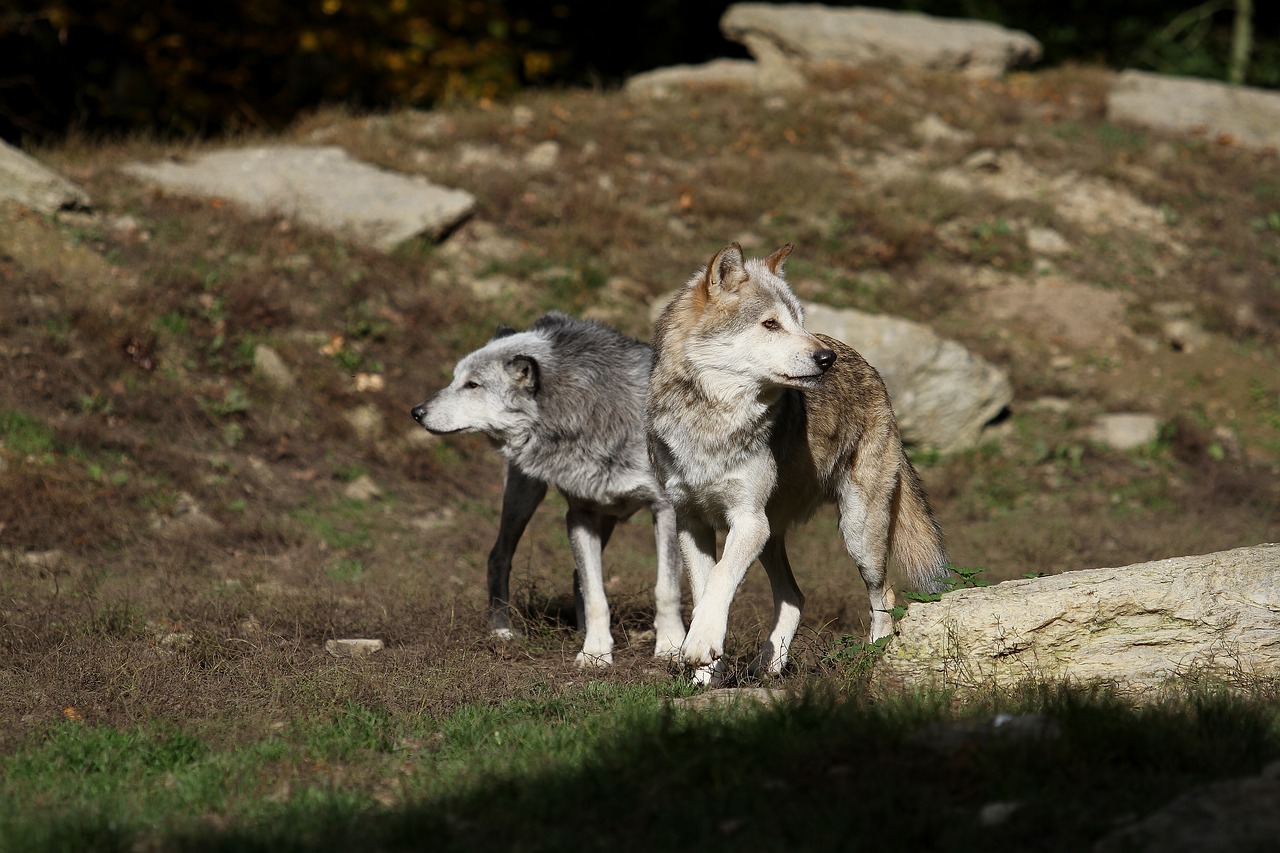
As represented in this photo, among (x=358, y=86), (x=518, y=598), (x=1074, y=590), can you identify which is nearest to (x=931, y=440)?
(x=518, y=598)

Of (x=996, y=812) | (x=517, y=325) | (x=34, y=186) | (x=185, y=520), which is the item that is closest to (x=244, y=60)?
(x=34, y=186)

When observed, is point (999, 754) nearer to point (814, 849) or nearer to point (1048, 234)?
point (814, 849)

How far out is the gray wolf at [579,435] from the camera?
23.7 feet

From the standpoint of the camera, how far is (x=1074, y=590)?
5680 mm

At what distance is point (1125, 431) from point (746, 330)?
28.8 feet

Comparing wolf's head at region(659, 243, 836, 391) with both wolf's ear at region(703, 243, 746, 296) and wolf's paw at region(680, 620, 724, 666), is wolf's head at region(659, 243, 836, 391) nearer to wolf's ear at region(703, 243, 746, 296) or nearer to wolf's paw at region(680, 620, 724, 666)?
wolf's ear at region(703, 243, 746, 296)

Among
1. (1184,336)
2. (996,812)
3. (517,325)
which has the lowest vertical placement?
(1184,336)

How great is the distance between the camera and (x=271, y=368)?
1233cm

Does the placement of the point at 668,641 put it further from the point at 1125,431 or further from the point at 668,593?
the point at 1125,431

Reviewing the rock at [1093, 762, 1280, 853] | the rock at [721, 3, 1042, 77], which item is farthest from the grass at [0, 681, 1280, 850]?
the rock at [721, 3, 1042, 77]

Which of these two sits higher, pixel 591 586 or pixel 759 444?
pixel 759 444

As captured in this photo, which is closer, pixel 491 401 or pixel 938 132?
pixel 491 401

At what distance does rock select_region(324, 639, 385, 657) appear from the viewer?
6.93m

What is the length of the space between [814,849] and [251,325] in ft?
34.3
